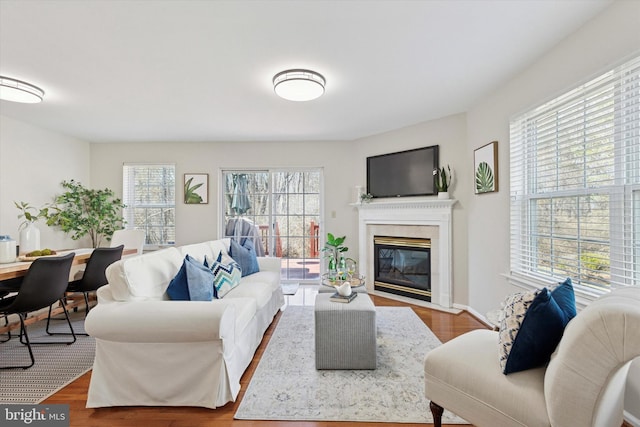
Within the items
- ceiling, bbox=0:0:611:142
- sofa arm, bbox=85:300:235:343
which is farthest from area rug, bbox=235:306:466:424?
ceiling, bbox=0:0:611:142

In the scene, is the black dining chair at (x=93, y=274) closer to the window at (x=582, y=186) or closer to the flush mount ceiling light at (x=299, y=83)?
the flush mount ceiling light at (x=299, y=83)

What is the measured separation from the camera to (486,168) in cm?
313

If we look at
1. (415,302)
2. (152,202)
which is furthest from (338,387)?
(152,202)

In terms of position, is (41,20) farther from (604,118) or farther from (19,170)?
(604,118)

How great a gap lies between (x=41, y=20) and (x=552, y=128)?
3704 millimetres

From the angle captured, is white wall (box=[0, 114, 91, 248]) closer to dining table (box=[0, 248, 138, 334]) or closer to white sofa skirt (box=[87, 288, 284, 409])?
dining table (box=[0, 248, 138, 334])

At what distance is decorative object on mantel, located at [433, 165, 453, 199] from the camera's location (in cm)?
374

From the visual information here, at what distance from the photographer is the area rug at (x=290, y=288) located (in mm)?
4471

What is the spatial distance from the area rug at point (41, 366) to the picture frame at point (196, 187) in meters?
2.41

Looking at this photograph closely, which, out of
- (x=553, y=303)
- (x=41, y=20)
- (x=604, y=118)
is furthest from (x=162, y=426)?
(x=604, y=118)

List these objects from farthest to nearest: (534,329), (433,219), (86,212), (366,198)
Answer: (86,212)
(366,198)
(433,219)
(534,329)

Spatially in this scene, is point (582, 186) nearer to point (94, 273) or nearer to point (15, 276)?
point (15, 276)

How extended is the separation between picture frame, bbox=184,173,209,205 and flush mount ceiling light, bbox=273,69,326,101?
280cm

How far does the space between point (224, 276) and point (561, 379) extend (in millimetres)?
2431
